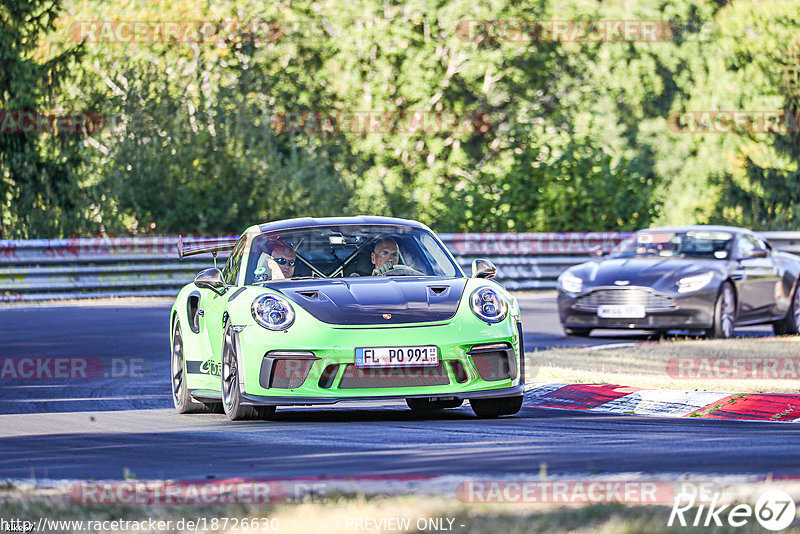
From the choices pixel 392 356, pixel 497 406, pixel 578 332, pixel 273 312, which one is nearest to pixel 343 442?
pixel 392 356

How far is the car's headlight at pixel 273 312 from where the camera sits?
9.40 m

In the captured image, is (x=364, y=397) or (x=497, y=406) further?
(x=497, y=406)

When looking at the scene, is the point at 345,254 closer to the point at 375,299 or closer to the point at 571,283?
the point at 375,299

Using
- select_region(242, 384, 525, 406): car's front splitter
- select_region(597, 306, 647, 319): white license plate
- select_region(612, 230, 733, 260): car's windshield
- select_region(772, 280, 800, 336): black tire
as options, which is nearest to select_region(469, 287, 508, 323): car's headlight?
select_region(242, 384, 525, 406): car's front splitter

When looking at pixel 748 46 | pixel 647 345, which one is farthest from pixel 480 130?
pixel 647 345

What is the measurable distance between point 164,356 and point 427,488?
396 inches

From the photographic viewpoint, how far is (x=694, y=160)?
6444 centimetres

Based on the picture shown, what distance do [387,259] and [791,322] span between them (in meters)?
9.78

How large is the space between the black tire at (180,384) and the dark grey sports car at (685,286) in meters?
7.30

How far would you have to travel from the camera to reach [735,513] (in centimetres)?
561

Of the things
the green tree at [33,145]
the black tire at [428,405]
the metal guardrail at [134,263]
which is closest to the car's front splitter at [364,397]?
the black tire at [428,405]

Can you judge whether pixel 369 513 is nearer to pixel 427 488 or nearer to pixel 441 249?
pixel 427 488

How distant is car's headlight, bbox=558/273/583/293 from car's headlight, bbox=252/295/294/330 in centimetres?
884

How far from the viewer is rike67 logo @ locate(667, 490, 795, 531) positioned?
5.46m
